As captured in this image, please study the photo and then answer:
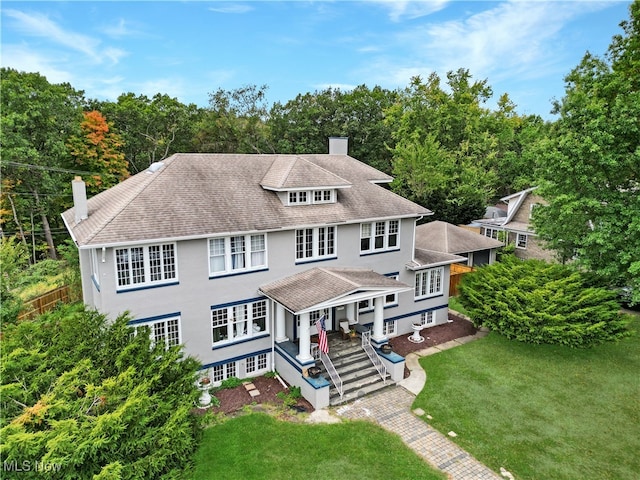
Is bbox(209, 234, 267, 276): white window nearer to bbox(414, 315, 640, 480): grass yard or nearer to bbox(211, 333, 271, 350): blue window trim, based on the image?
bbox(211, 333, 271, 350): blue window trim

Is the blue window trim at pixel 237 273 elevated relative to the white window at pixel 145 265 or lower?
lower

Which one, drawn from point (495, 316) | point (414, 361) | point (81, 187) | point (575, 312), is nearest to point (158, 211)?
point (81, 187)

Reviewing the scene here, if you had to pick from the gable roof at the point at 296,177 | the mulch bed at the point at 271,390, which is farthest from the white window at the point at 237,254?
the mulch bed at the point at 271,390

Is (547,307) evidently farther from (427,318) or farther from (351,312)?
(351,312)

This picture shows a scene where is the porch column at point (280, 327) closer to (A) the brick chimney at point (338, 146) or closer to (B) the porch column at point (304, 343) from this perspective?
(B) the porch column at point (304, 343)

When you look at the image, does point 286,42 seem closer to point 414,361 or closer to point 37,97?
point 414,361

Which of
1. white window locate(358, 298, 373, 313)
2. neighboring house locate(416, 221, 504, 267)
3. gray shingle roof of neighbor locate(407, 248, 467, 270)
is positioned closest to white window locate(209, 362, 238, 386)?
white window locate(358, 298, 373, 313)
